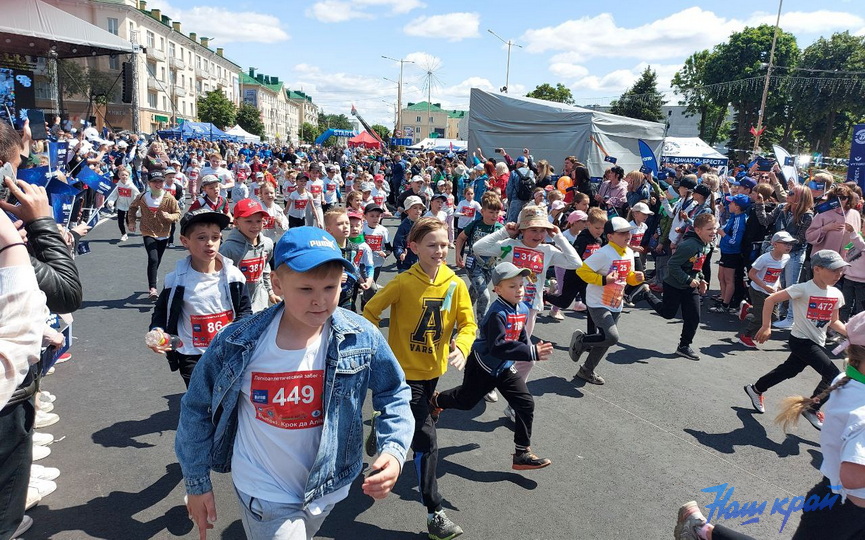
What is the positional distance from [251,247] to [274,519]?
351 centimetres

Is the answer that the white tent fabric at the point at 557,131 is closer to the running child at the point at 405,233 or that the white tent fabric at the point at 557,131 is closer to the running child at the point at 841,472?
the running child at the point at 405,233

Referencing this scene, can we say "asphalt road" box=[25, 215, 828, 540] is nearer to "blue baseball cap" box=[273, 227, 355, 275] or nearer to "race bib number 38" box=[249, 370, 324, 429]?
"race bib number 38" box=[249, 370, 324, 429]

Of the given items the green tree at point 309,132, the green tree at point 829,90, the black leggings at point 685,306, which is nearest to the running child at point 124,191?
the black leggings at point 685,306

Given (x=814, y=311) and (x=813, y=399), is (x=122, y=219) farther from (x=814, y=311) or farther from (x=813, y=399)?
(x=813, y=399)

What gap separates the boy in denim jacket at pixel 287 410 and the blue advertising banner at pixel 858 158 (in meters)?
14.3

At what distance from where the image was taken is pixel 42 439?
13.9ft

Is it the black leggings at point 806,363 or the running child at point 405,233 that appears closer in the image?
the black leggings at point 806,363

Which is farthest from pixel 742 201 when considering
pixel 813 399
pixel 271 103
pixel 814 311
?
pixel 271 103

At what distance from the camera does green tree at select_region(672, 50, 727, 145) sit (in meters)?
51.4

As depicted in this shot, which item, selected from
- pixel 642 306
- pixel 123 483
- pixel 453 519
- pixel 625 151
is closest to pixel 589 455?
pixel 453 519

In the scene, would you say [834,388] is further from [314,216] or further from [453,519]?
[314,216]

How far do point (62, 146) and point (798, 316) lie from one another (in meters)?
8.19

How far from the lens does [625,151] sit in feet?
60.4

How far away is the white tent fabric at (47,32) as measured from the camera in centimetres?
1895
